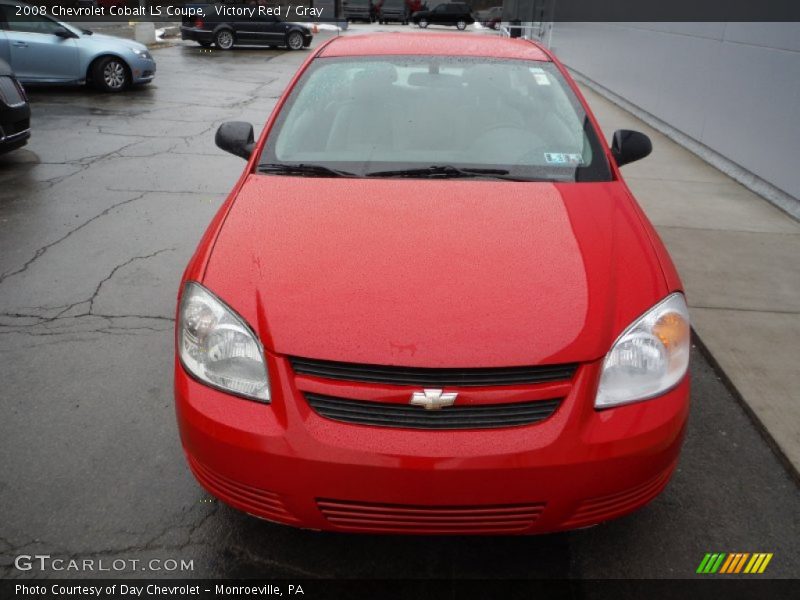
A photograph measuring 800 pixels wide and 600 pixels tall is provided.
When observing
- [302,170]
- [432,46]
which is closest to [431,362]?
[302,170]

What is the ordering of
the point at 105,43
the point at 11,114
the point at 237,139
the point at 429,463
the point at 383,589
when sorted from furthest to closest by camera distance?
the point at 105,43 → the point at 11,114 → the point at 237,139 → the point at 383,589 → the point at 429,463

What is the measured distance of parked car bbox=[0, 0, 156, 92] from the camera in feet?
36.6

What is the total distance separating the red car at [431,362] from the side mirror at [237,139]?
0.83 m

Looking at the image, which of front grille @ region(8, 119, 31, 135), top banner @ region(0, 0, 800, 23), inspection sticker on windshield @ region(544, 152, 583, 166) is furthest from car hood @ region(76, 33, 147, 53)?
inspection sticker on windshield @ region(544, 152, 583, 166)

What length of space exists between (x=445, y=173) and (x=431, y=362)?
123 centimetres

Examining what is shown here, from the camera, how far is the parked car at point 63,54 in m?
11.1

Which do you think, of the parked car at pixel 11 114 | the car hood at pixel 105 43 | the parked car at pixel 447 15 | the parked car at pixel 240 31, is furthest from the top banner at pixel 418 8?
the parked car at pixel 11 114

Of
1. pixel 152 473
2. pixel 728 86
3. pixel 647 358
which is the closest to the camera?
pixel 647 358

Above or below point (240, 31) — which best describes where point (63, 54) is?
above

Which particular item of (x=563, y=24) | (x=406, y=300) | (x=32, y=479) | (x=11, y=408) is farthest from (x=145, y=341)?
(x=563, y=24)

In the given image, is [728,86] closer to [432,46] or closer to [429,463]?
[432,46]

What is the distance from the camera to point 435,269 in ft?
7.20

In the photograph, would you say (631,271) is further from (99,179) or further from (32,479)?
(99,179)

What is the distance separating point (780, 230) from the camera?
5711mm
